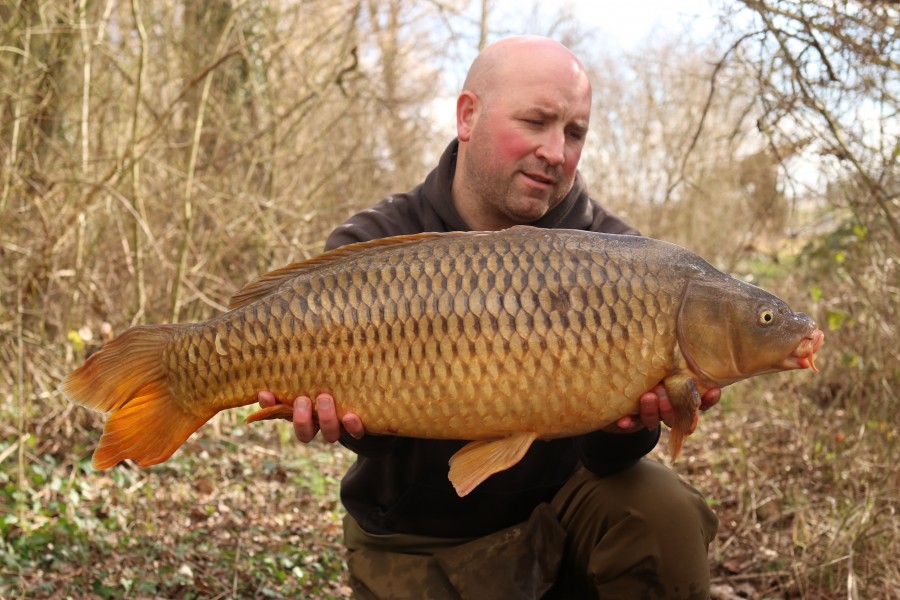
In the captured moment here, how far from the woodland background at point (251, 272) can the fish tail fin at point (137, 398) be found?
84cm

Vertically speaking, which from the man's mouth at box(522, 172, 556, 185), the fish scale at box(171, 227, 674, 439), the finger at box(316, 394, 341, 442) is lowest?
the finger at box(316, 394, 341, 442)

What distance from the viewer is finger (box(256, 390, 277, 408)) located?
71.2 inches

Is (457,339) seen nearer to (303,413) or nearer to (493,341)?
(493,341)

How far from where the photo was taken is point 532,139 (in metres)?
2.22

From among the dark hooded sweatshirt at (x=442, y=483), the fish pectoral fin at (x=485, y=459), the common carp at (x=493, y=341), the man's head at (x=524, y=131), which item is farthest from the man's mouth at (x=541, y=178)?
the fish pectoral fin at (x=485, y=459)

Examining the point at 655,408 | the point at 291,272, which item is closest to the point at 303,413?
the point at 291,272

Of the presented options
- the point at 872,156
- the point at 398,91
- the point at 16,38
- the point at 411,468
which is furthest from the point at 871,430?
the point at 398,91

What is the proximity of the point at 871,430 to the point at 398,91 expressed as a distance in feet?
16.5

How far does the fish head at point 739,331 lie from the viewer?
168 centimetres

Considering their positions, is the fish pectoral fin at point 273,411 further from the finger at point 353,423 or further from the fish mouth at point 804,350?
the fish mouth at point 804,350

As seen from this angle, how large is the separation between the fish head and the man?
374mm

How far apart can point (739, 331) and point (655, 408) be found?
0.65ft

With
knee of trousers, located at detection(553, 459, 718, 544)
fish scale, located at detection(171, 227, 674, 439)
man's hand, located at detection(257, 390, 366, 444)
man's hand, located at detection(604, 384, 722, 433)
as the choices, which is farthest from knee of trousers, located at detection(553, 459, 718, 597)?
man's hand, located at detection(257, 390, 366, 444)

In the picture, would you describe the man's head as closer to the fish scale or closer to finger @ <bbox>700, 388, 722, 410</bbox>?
the fish scale
